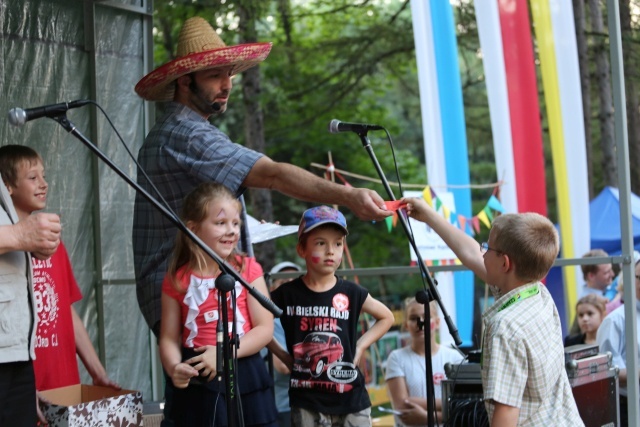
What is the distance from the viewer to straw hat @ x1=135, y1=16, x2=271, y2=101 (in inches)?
141

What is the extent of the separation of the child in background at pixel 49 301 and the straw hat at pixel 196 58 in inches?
22.2

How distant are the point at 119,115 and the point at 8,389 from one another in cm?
293

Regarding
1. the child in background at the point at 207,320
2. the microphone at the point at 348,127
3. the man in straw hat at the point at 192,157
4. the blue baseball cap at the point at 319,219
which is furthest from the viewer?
the blue baseball cap at the point at 319,219

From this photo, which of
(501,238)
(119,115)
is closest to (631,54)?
(119,115)

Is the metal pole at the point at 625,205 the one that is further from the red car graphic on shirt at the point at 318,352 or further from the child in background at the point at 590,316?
the child in background at the point at 590,316

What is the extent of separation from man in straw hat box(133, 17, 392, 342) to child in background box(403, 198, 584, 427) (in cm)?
53

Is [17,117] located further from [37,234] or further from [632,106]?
[632,106]

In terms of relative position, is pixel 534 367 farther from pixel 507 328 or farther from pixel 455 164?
pixel 455 164

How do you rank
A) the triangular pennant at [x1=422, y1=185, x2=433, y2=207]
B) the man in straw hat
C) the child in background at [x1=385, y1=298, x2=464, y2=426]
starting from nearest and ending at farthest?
the man in straw hat
the child in background at [x1=385, y1=298, x2=464, y2=426]
the triangular pennant at [x1=422, y1=185, x2=433, y2=207]

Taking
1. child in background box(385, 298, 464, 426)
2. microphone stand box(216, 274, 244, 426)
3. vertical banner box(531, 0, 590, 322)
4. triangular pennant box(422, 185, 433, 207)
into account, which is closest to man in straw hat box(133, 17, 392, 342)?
microphone stand box(216, 274, 244, 426)

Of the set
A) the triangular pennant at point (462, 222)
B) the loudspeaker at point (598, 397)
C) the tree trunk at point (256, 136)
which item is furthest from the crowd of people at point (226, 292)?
the tree trunk at point (256, 136)

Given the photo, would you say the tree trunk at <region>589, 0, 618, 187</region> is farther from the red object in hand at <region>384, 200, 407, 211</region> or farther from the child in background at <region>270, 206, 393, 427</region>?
the red object in hand at <region>384, 200, 407, 211</region>

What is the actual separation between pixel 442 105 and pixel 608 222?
Result: 2.07 metres

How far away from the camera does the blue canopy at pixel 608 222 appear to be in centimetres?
869
